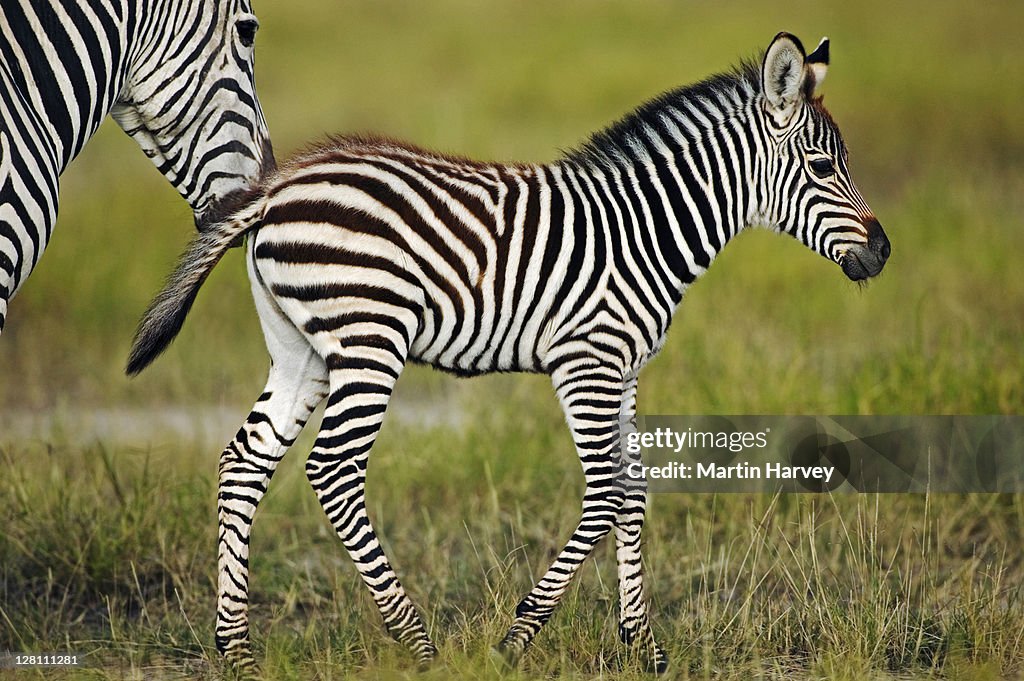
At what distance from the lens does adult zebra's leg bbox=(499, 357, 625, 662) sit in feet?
16.1

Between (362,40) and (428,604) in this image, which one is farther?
(362,40)

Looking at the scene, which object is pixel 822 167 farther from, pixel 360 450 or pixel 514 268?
pixel 360 450

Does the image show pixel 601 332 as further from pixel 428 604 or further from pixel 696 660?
pixel 428 604

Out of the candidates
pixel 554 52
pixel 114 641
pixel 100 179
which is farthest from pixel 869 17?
pixel 114 641

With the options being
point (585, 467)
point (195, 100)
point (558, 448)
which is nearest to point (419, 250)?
point (585, 467)

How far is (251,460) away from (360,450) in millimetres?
568

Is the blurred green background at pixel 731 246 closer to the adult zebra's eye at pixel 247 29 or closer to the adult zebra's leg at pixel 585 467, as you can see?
the adult zebra's eye at pixel 247 29

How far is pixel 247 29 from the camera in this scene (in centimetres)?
571

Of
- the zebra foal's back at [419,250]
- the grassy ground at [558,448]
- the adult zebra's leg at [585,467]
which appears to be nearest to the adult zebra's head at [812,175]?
the zebra foal's back at [419,250]

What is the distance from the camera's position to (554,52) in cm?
1845

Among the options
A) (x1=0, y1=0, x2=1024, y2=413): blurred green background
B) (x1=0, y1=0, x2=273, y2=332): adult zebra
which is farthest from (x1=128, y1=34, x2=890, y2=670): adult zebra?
(x1=0, y1=0, x2=1024, y2=413): blurred green background

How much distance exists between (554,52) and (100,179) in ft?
24.5

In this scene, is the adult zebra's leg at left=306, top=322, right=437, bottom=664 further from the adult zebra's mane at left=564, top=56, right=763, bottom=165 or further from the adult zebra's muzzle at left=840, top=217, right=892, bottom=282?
the adult zebra's muzzle at left=840, top=217, right=892, bottom=282

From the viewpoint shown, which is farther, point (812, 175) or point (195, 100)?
point (195, 100)
